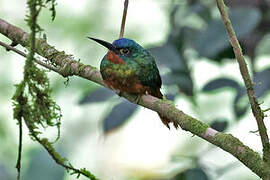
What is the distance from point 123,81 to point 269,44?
1439 mm

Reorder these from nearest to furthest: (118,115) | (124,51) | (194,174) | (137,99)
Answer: (137,99) < (124,51) < (118,115) < (194,174)

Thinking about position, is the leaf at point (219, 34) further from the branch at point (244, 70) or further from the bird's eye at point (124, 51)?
the branch at point (244, 70)

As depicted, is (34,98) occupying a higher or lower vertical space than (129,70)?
lower

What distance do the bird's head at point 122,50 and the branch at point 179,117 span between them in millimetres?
100

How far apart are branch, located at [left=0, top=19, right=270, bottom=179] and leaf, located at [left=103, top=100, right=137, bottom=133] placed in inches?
31.5

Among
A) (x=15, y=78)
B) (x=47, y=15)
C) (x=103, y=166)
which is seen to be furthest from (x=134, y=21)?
(x=103, y=166)

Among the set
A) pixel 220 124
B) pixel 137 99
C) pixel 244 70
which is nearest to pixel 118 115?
pixel 220 124

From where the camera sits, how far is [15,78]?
4254 mm

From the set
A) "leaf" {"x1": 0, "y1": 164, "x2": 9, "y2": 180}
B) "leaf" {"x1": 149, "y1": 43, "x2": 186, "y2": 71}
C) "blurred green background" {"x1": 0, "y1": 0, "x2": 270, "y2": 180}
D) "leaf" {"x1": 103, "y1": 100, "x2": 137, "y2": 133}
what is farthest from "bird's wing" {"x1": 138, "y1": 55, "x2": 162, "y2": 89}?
"leaf" {"x1": 0, "y1": 164, "x2": 9, "y2": 180}

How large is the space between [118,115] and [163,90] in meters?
0.27

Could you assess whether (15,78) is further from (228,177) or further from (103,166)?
(228,177)

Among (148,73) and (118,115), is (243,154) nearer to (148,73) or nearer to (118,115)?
(148,73)

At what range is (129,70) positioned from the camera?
5.03 ft

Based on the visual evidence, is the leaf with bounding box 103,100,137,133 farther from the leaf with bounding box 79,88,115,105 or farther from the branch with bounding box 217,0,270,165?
the branch with bounding box 217,0,270,165
